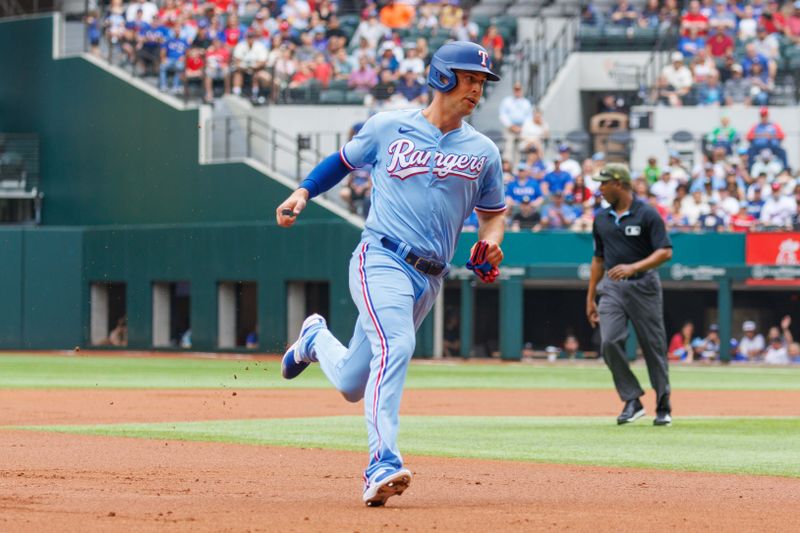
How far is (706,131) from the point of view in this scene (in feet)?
91.0

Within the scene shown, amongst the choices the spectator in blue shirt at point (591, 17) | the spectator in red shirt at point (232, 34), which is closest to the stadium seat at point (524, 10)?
the spectator in blue shirt at point (591, 17)

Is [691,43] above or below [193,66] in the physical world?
above

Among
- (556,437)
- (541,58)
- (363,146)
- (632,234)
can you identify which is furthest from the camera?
(541,58)

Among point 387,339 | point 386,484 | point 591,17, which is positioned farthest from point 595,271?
point 591,17

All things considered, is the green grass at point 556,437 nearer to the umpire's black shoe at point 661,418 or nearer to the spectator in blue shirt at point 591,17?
the umpire's black shoe at point 661,418

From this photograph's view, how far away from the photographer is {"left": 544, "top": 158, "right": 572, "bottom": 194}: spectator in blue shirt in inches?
1040

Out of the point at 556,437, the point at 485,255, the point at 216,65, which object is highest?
the point at 216,65

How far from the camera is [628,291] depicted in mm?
12148

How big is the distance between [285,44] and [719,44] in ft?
27.7

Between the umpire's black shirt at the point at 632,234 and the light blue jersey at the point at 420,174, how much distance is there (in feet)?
16.2

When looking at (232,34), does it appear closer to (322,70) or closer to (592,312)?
(322,70)

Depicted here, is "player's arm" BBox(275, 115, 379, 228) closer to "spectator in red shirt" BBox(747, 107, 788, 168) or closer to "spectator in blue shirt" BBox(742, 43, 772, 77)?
"spectator in red shirt" BBox(747, 107, 788, 168)

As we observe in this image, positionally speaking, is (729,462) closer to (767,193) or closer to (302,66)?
(767,193)

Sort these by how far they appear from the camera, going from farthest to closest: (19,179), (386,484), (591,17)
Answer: (19,179)
(591,17)
(386,484)
